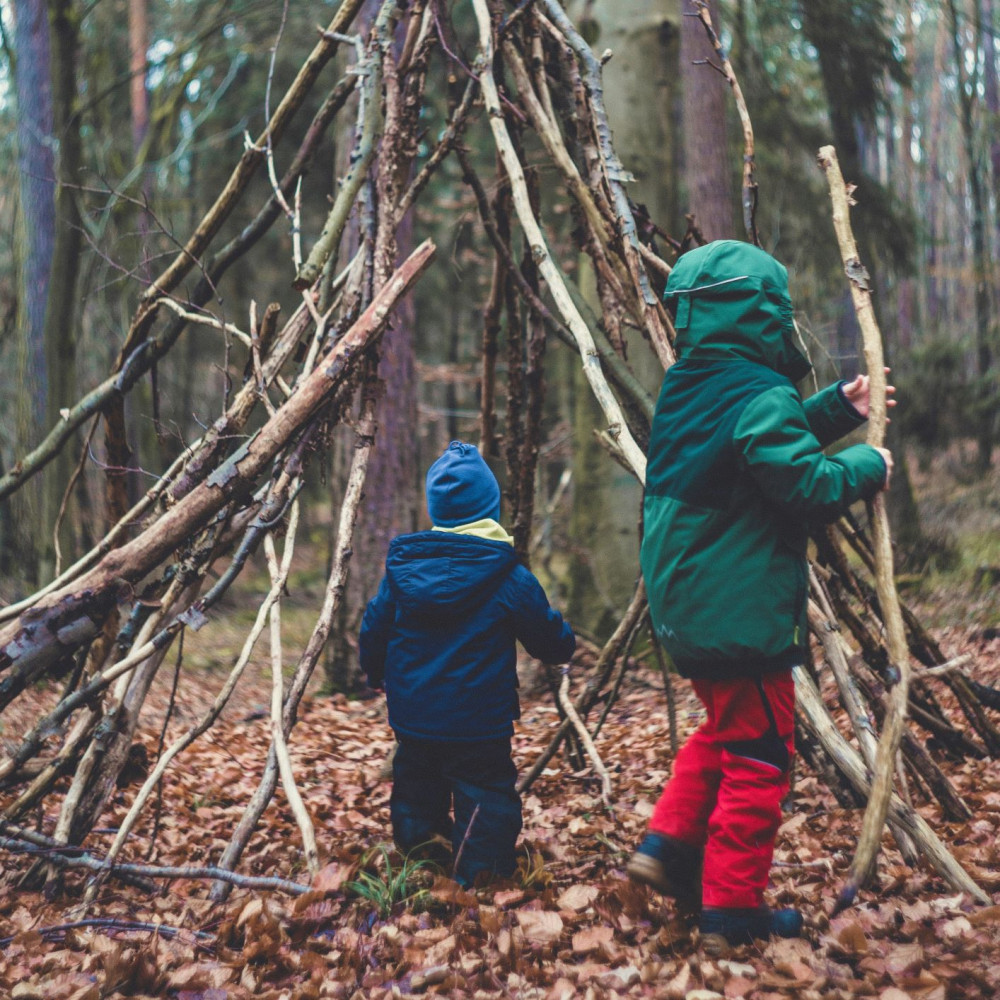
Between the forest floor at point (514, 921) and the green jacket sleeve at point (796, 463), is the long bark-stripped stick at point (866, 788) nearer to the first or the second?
the forest floor at point (514, 921)

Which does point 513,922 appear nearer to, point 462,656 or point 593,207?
point 462,656

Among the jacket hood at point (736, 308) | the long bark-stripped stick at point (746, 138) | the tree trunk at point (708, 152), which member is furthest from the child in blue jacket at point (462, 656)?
the tree trunk at point (708, 152)

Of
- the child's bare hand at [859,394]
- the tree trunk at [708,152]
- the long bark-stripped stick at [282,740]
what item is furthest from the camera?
the tree trunk at [708,152]

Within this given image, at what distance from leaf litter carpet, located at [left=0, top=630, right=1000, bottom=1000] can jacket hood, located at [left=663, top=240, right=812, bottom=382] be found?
5.00ft

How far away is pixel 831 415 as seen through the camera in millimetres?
2490

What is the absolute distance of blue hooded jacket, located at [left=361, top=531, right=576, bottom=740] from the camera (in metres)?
2.89

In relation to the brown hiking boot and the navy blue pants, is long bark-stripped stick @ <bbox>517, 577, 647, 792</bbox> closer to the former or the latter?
the navy blue pants

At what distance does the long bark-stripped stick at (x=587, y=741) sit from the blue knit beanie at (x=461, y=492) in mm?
868

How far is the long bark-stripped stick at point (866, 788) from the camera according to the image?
2396 mm

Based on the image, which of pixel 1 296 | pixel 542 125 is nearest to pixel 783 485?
pixel 542 125

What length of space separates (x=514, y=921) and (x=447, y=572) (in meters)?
1.06

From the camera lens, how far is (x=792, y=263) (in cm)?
1124

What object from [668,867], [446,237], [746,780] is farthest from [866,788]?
[446,237]

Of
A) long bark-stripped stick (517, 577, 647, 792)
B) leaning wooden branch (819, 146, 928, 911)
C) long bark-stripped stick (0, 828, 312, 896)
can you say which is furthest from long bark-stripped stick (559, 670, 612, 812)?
leaning wooden branch (819, 146, 928, 911)
